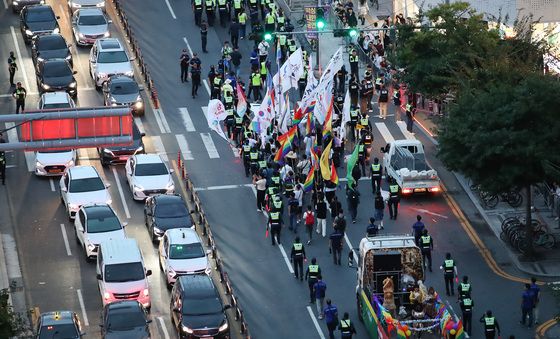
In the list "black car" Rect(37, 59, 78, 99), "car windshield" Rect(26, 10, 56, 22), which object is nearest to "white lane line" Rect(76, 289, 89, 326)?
"black car" Rect(37, 59, 78, 99)

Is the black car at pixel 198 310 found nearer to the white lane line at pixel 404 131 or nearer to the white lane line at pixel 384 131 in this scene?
the white lane line at pixel 384 131

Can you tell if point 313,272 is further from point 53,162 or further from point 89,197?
point 53,162

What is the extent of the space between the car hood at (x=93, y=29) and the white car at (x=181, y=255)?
23.6 m

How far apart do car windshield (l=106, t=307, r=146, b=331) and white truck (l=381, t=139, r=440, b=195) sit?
593 inches

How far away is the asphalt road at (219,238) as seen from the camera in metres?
57.2

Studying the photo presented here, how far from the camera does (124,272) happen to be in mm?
56750

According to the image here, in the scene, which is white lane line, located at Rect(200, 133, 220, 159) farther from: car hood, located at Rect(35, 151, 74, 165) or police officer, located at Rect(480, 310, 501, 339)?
police officer, located at Rect(480, 310, 501, 339)

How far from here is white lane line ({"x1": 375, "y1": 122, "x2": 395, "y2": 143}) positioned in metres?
71.4

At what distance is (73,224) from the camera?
63500 mm

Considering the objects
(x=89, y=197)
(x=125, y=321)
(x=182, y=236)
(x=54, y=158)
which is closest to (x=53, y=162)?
(x=54, y=158)

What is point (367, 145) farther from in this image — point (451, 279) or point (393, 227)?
point (451, 279)

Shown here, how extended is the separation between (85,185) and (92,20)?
755 inches

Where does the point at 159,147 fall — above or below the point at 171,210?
below

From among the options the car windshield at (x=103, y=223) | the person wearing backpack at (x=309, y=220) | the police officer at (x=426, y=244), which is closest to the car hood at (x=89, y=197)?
the car windshield at (x=103, y=223)
